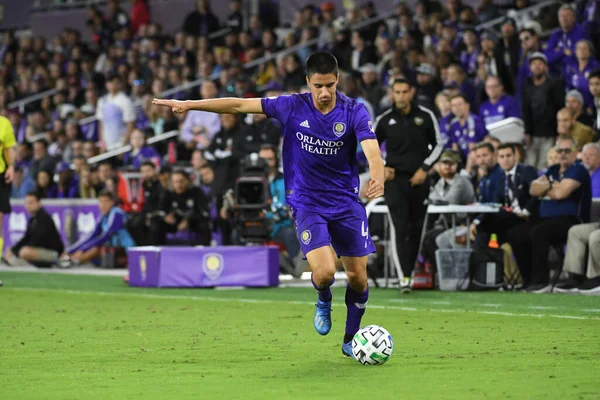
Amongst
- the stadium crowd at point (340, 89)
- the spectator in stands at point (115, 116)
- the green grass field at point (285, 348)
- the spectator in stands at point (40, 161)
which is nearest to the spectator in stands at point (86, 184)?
the stadium crowd at point (340, 89)

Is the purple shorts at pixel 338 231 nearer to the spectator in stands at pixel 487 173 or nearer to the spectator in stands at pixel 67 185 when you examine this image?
the spectator in stands at pixel 487 173

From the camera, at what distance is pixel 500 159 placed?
1555cm

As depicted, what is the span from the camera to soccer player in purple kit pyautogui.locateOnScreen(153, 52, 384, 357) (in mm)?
8547

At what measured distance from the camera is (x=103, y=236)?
21.7m

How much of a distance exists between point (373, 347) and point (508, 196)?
25.6ft

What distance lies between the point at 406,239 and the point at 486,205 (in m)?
1.33

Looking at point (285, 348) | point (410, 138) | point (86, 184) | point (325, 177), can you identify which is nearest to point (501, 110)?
point (410, 138)

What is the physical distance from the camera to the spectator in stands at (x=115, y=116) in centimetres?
2606

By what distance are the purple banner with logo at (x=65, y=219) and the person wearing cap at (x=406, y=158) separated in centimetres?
980

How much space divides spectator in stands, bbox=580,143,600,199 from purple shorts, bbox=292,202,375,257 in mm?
7420

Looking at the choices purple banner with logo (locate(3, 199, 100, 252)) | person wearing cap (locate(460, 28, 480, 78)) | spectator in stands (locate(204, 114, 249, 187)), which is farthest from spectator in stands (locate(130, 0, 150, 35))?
person wearing cap (locate(460, 28, 480, 78))

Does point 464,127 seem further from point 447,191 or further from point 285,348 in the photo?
point 285,348

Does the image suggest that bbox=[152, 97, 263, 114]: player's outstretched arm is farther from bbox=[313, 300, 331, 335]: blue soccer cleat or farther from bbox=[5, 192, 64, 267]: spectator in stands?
bbox=[5, 192, 64, 267]: spectator in stands

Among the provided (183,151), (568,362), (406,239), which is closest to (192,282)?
(406,239)
